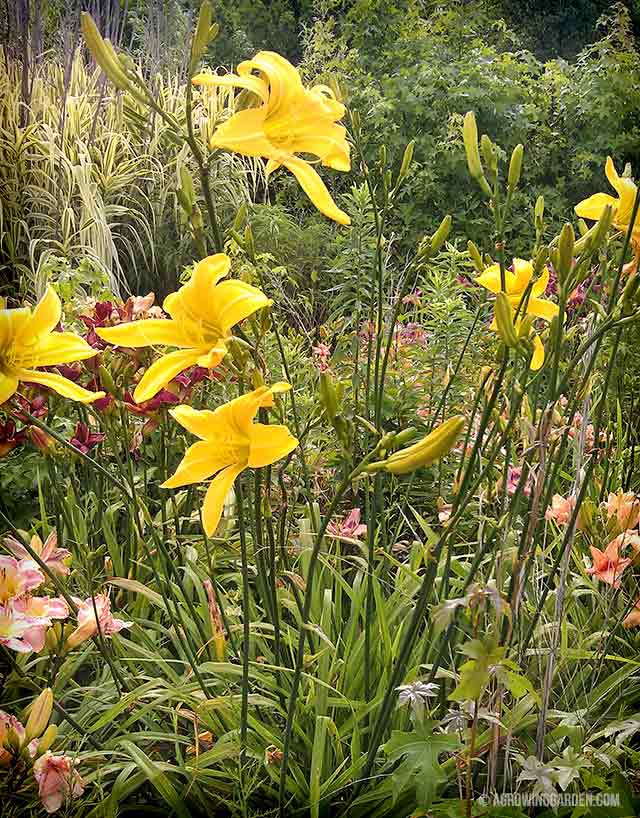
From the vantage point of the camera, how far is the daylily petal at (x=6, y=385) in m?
0.86

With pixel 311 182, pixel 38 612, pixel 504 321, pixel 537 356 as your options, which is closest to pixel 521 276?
pixel 537 356

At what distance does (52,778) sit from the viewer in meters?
1.02

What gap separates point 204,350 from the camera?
2.75ft

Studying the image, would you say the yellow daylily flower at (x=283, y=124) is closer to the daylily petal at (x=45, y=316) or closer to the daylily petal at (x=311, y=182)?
the daylily petal at (x=311, y=182)

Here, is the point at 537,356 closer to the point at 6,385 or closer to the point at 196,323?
the point at 196,323

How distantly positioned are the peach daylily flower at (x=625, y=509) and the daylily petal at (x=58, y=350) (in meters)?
0.76

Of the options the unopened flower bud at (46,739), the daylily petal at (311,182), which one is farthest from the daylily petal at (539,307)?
the unopened flower bud at (46,739)

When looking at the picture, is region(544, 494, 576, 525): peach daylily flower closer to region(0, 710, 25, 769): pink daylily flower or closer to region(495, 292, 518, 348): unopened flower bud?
region(495, 292, 518, 348): unopened flower bud

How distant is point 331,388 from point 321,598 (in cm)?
77

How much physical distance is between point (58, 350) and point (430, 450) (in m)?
0.42

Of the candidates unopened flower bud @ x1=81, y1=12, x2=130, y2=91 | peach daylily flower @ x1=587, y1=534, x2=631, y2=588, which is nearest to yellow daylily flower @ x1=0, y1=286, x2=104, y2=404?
unopened flower bud @ x1=81, y1=12, x2=130, y2=91

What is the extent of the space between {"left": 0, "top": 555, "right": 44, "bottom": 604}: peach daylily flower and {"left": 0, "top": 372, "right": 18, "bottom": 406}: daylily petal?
0.33 meters

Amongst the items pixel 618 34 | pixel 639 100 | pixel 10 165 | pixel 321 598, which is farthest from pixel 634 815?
pixel 618 34

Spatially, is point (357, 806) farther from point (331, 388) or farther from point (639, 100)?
point (639, 100)
